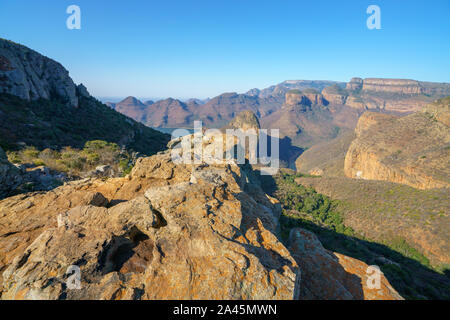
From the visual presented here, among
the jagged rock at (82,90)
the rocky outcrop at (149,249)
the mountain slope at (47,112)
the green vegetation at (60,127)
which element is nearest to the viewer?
the rocky outcrop at (149,249)

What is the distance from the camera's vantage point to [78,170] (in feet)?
55.7

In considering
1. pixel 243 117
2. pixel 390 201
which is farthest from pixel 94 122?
pixel 243 117

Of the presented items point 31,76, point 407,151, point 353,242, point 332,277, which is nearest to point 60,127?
point 31,76

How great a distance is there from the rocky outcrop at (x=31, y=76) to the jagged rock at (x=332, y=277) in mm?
52255

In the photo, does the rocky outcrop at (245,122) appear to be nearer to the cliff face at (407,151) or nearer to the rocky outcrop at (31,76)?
the cliff face at (407,151)

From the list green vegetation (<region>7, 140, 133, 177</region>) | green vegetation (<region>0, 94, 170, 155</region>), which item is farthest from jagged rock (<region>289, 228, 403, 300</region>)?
green vegetation (<region>0, 94, 170, 155</region>)

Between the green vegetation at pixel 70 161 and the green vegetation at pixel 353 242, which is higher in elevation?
the green vegetation at pixel 70 161

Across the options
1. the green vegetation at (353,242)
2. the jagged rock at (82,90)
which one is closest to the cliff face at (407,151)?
the green vegetation at (353,242)

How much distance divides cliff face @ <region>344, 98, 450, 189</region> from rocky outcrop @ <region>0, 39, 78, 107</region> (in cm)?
8465

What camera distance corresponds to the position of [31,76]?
131 feet

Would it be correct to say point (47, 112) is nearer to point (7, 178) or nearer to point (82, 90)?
point (82, 90)

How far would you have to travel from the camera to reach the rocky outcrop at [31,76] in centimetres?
3497

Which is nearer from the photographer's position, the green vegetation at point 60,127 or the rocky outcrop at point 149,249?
the rocky outcrop at point 149,249

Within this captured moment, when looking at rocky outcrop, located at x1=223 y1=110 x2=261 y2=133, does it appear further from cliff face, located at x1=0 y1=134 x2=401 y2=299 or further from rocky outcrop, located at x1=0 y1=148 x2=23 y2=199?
cliff face, located at x1=0 y1=134 x2=401 y2=299
